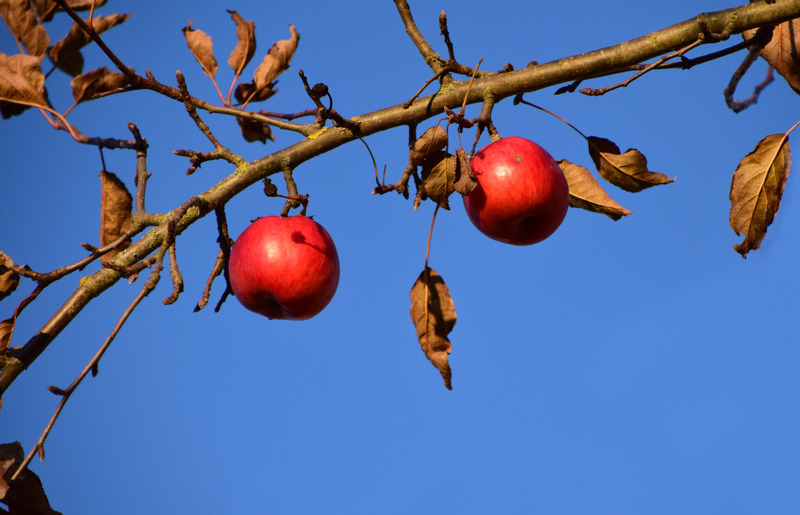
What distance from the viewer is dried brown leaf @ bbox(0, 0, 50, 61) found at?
5.83ft

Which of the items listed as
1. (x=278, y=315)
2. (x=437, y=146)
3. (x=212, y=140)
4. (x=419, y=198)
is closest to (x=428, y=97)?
(x=437, y=146)

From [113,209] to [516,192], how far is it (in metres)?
1.05

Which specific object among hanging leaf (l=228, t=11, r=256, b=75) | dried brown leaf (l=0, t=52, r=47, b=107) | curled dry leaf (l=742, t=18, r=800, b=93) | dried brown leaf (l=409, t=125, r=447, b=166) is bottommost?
dried brown leaf (l=0, t=52, r=47, b=107)

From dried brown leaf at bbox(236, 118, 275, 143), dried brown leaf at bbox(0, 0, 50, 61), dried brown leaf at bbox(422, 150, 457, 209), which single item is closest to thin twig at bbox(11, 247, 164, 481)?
dried brown leaf at bbox(422, 150, 457, 209)

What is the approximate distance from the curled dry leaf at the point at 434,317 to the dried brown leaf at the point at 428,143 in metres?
0.31

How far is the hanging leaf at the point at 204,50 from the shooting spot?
2.09 meters

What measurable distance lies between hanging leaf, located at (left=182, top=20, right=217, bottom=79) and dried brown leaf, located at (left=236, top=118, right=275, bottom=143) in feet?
0.93

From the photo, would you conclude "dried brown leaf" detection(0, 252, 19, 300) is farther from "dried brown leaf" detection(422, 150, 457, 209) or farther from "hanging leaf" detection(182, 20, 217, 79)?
"dried brown leaf" detection(422, 150, 457, 209)

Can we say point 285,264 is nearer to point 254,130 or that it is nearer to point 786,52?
point 254,130

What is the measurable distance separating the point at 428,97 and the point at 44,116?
978mm

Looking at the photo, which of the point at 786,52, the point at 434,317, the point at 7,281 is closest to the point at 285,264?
the point at 434,317

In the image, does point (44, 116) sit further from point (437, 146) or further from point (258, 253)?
point (437, 146)

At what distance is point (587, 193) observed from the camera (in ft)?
5.99

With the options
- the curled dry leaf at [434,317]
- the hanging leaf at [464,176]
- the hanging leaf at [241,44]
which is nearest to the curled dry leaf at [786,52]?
the hanging leaf at [464,176]
